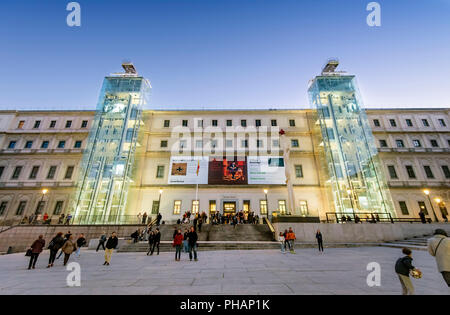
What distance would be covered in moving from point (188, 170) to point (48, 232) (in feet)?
53.4

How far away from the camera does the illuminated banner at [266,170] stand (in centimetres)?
2644

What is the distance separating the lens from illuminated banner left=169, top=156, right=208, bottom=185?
1057 inches

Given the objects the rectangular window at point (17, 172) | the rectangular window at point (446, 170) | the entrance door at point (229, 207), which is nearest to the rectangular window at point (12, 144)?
the rectangular window at point (17, 172)

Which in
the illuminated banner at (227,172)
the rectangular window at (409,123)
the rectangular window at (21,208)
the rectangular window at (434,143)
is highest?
the rectangular window at (409,123)

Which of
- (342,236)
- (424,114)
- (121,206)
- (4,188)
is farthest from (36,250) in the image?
(424,114)

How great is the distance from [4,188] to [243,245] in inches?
1365

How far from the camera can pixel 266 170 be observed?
27.0m

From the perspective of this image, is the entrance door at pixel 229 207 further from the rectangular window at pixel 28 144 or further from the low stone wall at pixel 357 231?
the rectangular window at pixel 28 144

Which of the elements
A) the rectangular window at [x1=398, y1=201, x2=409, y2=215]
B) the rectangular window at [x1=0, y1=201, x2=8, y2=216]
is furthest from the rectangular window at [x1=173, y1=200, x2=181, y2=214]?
the rectangular window at [x1=398, y1=201, x2=409, y2=215]

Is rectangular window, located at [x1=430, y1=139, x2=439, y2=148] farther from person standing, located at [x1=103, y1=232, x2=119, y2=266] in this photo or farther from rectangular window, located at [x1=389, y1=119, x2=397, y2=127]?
person standing, located at [x1=103, y1=232, x2=119, y2=266]

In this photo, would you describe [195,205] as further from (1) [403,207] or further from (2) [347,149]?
(1) [403,207]

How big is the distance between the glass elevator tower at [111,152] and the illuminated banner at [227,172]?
37.5ft

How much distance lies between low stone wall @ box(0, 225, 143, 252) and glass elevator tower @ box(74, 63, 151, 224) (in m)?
2.89

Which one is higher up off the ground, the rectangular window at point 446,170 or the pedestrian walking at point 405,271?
the rectangular window at point 446,170
